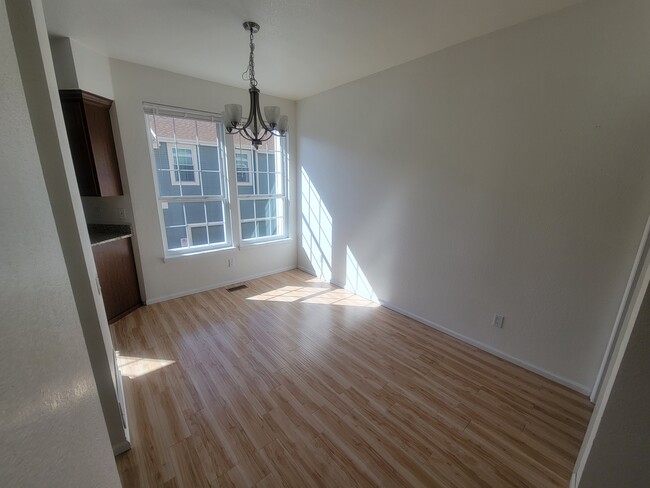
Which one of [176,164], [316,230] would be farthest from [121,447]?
[316,230]

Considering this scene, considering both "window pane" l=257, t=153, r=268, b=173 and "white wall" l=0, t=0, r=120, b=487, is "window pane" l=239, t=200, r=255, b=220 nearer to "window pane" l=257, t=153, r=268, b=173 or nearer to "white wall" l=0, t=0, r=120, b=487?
"window pane" l=257, t=153, r=268, b=173

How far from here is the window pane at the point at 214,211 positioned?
3.56 metres

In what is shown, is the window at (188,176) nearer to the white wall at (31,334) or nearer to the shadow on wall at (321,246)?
the shadow on wall at (321,246)

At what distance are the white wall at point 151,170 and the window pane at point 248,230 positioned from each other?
8.6 inches

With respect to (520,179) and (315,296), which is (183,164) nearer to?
(315,296)

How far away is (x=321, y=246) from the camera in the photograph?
4.08 meters

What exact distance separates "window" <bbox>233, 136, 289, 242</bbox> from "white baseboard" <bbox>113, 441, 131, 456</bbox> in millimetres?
2771

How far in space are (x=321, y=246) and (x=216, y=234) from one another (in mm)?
1535

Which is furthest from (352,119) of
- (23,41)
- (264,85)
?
(23,41)

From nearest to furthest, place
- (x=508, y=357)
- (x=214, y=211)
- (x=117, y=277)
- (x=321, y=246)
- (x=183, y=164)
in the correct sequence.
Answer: (x=508, y=357)
(x=117, y=277)
(x=183, y=164)
(x=214, y=211)
(x=321, y=246)

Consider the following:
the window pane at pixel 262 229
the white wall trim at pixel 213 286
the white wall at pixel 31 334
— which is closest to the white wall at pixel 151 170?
the white wall trim at pixel 213 286

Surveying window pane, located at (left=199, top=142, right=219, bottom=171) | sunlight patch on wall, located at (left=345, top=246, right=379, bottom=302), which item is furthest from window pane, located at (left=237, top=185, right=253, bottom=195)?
sunlight patch on wall, located at (left=345, top=246, right=379, bottom=302)

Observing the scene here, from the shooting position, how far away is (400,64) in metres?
2.67

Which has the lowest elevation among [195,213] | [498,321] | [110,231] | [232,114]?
[498,321]
